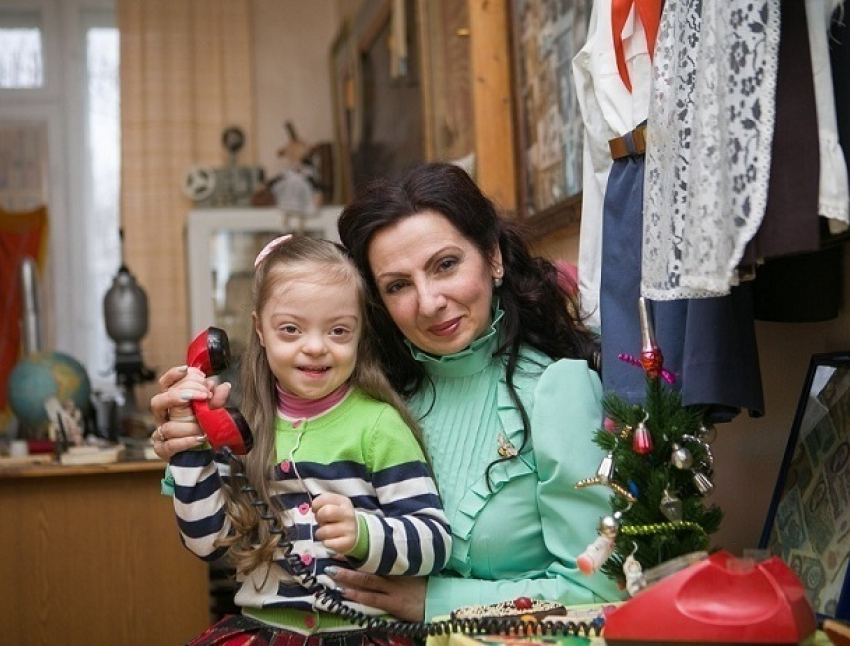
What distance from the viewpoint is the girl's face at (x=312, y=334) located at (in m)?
1.73

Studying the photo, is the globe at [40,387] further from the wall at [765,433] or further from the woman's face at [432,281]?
the wall at [765,433]

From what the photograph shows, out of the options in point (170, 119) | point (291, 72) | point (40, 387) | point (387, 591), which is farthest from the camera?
point (291, 72)

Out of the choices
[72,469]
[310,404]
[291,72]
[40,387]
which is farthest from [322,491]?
[291,72]

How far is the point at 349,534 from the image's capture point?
1.54 metres

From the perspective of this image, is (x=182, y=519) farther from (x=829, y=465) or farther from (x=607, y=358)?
(x=829, y=465)

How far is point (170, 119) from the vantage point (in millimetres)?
5719

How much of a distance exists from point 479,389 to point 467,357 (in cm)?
6

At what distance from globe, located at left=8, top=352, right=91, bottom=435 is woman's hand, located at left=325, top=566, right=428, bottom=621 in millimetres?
2485

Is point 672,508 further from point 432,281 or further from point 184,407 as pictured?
point 184,407

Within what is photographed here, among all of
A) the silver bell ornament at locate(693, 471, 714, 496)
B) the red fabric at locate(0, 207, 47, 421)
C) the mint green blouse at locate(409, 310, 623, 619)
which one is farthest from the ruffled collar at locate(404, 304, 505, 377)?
the red fabric at locate(0, 207, 47, 421)

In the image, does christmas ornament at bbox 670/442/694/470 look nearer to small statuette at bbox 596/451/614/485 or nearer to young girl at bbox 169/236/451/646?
small statuette at bbox 596/451/614/485

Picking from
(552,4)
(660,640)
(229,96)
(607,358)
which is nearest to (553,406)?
(607,358)

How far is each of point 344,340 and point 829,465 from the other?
76cm

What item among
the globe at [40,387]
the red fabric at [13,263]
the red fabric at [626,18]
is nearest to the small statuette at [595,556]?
the red fabric at [626,18]
